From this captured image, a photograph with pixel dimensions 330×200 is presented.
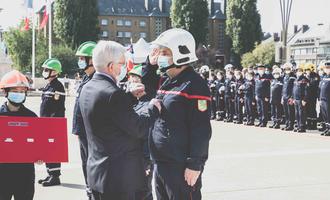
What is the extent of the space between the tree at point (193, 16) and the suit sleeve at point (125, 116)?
289 feet

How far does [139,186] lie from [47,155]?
1.73 meters

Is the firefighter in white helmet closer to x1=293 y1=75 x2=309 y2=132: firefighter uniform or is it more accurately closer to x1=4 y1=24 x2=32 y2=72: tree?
x1=293 y1=75 x2=309 y2=132: firefighter uniform

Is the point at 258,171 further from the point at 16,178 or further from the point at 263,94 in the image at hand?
the point at 263,94

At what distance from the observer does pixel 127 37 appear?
124 m

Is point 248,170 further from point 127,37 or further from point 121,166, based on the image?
point 127,37

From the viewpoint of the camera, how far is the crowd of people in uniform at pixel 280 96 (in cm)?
1709

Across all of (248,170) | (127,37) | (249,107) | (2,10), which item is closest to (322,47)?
(127,37)

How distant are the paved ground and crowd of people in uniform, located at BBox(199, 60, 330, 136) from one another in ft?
6.69

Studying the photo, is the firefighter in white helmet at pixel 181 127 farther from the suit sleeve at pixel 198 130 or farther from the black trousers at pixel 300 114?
the black trousers at pixel 300 114

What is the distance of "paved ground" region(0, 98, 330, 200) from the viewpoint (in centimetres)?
806

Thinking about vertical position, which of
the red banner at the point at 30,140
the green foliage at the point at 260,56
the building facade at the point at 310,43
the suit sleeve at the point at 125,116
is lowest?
the red banner at the point at 30,140

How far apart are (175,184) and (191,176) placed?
0.56 feet

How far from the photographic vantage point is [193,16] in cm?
9138

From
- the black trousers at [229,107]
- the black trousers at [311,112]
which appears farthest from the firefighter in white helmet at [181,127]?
the black trousers at [229,107]
